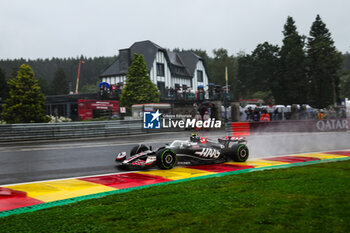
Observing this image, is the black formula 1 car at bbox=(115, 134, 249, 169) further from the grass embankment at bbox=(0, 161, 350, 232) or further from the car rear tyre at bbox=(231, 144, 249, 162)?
the grass embankment at bbox=(0, 161, 350, 232)

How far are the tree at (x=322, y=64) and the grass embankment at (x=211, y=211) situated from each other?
54.2 metres

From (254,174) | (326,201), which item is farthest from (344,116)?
(326,201)

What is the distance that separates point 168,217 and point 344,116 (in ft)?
72.1

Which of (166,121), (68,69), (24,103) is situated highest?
(68,69)

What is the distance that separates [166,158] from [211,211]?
4553 millimetres

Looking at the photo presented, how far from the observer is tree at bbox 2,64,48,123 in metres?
27.3

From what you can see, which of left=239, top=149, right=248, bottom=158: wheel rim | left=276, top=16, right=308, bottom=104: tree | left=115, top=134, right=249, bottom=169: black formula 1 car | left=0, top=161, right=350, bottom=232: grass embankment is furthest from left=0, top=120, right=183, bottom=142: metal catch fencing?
left=276, top=16, right=308, bottom=104: tree

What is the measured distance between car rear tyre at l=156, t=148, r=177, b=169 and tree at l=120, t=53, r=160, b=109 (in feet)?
84.9

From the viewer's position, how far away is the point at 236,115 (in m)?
32.2

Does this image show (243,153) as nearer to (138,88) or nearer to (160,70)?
(138,88)

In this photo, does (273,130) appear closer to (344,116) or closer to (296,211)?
(344,116)

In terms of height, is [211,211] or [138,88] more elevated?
[138,88]

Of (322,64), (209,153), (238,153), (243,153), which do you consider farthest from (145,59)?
(209,153)

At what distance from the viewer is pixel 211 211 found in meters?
4.93
